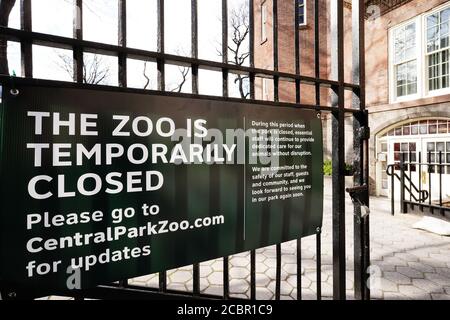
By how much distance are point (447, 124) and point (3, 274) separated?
30.9ft

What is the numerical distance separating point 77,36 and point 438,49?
9.39 metres

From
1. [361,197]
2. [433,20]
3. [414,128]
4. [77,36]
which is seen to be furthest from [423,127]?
[77,36]

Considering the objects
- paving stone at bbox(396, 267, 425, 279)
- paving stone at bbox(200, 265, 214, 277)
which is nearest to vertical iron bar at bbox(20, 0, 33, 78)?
paving stone at bbox(200, 265, 214, 277)

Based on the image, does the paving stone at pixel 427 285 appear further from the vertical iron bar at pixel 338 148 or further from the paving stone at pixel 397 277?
the vertical iron bar at pixel 338 148

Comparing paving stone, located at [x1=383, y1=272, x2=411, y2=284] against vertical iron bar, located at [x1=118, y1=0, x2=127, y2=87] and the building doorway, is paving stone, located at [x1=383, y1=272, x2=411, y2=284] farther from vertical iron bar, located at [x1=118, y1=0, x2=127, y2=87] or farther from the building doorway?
the building doorway

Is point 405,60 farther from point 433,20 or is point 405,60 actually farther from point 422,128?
point 422,128

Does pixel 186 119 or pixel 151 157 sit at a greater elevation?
pixel 186 119

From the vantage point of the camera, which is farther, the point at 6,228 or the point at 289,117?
the point at 289,117

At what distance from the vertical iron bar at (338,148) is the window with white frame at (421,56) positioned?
7455mm

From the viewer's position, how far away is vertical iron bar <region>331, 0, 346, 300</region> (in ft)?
6.66

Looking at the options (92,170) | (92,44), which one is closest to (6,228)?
(92,170)

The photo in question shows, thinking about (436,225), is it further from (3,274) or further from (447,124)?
(3,274)

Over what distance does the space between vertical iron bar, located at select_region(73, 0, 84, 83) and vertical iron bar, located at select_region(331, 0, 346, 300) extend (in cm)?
165

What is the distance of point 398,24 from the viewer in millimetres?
8555
